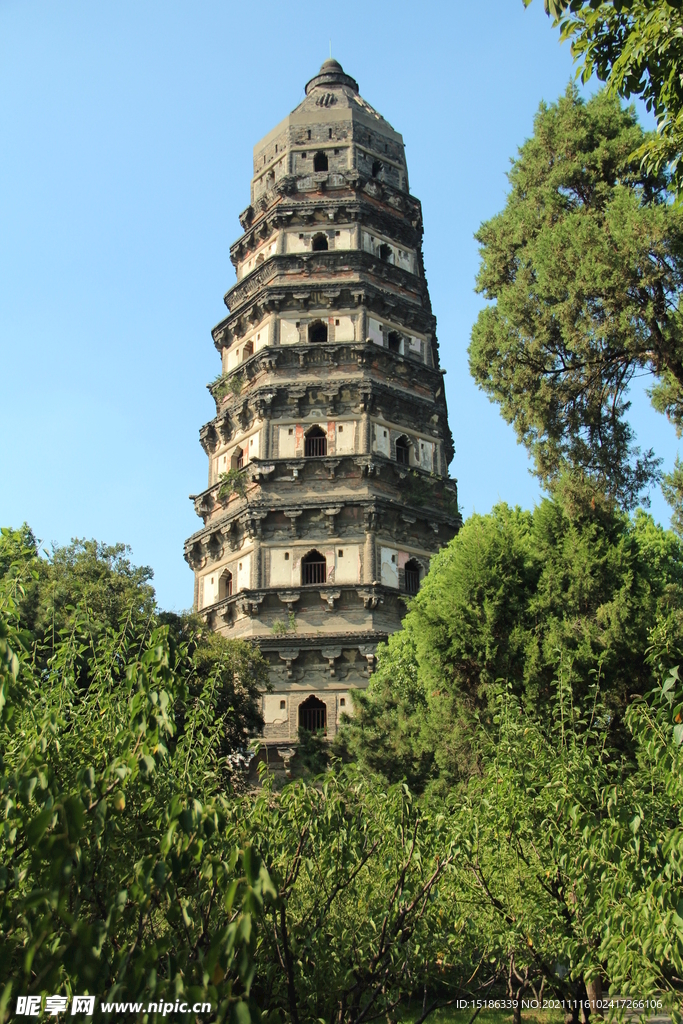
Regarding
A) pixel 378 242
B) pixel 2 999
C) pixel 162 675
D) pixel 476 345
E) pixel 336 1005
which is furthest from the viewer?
pixel 378 242

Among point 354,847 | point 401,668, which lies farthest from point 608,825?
point 401,668

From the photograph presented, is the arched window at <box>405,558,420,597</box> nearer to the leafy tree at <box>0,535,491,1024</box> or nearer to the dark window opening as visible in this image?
the dark window opening

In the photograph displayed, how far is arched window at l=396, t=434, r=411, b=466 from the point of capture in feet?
78.9

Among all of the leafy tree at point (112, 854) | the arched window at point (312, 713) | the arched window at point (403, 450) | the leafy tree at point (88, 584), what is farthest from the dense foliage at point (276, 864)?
the arched window at point (403, 450)

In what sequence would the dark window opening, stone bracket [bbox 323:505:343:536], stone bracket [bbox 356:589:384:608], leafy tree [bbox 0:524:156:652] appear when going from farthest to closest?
the dark window opening, stone bracket [bbox 323:505:343:536], stone bracket [bbox 356:589:384:608], leafy tree [bbox 0:524:156:652]

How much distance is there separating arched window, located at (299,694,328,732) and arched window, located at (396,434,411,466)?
707cm

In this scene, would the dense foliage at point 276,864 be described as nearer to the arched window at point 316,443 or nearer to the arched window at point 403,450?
the arched window at point 316,443

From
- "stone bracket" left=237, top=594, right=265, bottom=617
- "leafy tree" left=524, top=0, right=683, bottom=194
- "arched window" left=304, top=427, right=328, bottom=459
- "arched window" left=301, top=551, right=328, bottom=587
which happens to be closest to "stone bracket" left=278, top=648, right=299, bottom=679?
"stone bracket" left=237, top=594, right=265, bottom=617

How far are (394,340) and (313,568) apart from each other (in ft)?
25.6

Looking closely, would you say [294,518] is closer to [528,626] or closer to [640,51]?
[528,626]

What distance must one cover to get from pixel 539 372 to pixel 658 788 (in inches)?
271

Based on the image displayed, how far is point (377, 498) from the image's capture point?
864 inches

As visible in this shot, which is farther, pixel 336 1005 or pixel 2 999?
pixel 336 1005

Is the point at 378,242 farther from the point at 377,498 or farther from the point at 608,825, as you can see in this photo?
the point at 608,825
